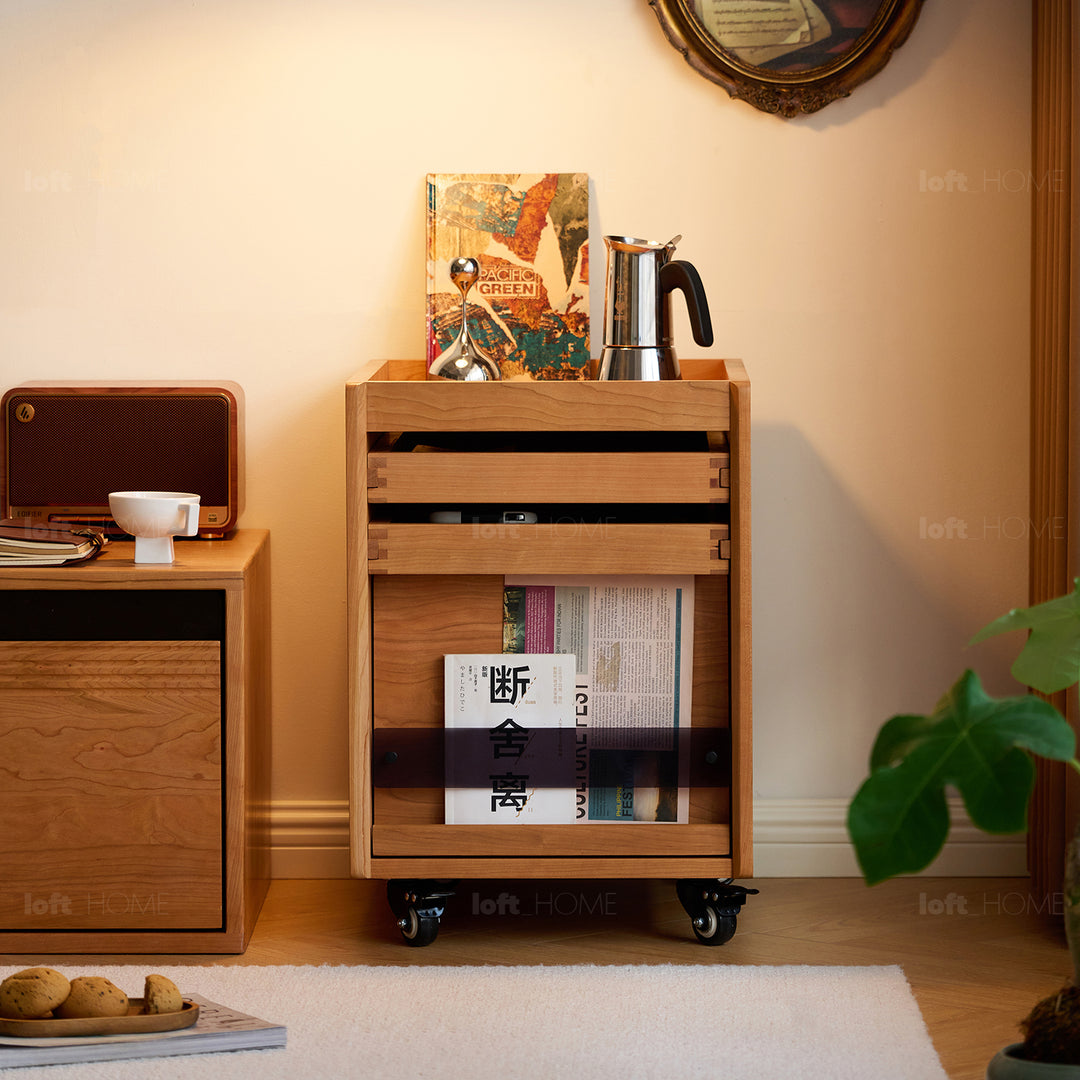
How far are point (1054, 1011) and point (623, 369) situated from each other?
1.10 meters

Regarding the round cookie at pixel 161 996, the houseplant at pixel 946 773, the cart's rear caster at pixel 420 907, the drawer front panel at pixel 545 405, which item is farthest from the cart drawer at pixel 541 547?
the houseplant at pixel 946 773

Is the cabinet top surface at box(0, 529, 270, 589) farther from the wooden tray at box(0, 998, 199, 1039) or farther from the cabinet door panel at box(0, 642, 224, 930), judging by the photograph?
the wooden tray at box(0, 998, 199, 1039)

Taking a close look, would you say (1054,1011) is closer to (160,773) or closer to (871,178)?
(160,773)

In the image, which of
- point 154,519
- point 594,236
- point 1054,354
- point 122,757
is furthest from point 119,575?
point 1054,354

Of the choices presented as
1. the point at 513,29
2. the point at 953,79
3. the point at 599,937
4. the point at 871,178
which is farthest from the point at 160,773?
the point at 953,79

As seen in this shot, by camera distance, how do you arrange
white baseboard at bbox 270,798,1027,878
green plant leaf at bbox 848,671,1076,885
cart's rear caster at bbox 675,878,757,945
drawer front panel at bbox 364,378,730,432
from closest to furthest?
1. green plant leaf at bbox 848,671,1076,885
2. drawer front panel at bbox 364,378,730,432
3. cart's rear caster at bbox 675,878,757,945
4. white baseboard at bbox 270,798,1027,878

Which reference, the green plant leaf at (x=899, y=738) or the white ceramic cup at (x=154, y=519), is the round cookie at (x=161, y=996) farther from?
the green plant leaf at (x=899, y=738)

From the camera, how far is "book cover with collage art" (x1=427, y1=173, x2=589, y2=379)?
2.10m

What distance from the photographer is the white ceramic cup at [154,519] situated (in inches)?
70.1

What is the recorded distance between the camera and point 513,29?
82.2 inches

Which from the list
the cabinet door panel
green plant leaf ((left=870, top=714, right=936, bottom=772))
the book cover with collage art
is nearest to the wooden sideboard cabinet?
the cabinet door panel

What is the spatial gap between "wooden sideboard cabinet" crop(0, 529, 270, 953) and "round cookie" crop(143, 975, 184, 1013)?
27cm

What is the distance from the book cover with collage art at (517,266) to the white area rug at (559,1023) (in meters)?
1.04

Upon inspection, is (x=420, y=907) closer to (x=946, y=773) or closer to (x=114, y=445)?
(x=114, y=445)
